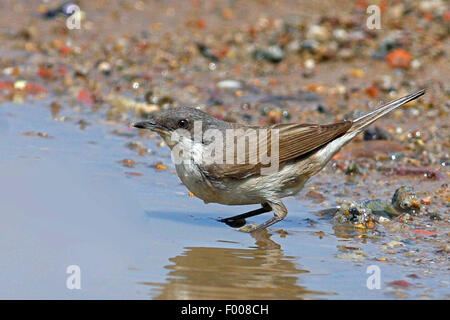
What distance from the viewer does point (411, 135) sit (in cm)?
980

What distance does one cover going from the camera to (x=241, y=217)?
743 cm

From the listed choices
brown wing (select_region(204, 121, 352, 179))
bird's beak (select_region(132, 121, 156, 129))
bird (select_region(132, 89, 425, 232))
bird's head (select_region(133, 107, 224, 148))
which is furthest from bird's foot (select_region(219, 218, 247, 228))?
bird's beak (select_region(132, 121, 156, 129))

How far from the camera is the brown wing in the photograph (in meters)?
6.99

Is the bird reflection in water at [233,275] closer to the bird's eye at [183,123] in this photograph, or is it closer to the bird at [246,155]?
the bird at [246,155]

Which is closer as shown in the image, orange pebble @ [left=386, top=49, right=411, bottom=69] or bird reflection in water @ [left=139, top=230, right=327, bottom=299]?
bird reflection in water @ [left=139, top=230, right=327, bottom=299]

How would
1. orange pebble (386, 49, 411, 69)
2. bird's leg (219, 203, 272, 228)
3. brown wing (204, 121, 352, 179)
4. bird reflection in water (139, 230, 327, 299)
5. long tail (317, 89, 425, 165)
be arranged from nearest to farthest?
bird reflection in water (139, 230, 327, 299) < brown wing (204, 121, 352, 179) < bird's leg (219, 203, 272, 228) < long tail (317, 89, 425, 165) < orange pebble (386, 49, 411, 69)

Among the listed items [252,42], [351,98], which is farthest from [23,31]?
[351,98]

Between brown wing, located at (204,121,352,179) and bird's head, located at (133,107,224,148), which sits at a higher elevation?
bird's head, located at (133,107,224,148)

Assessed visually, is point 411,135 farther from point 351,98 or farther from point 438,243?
point 438,243

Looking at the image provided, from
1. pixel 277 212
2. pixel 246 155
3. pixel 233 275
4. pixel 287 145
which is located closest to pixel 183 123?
pixel 246 155

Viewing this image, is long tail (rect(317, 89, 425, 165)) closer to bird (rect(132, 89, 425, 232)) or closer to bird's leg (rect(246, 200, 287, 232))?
bird (rect(132, 89, 425, 232))

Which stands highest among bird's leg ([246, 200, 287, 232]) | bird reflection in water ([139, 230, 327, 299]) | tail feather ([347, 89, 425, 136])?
tail feather ([347, 89, 425, 136])

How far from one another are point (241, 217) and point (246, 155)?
605 mm

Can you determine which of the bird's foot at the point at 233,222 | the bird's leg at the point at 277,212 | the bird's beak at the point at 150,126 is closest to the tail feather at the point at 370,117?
the bird's leg at the point at 277,212
